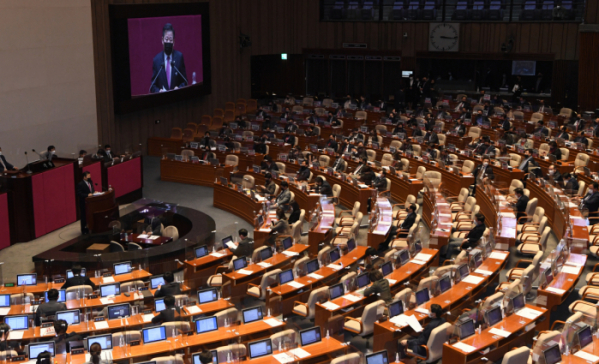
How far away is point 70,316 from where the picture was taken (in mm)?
10734

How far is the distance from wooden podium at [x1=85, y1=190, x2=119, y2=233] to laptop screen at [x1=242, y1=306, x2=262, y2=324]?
7685 millimetres

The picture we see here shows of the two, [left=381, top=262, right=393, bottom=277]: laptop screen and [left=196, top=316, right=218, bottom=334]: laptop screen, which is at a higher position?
[left=381, top=262, right=393, bottom=277]: laptop screen

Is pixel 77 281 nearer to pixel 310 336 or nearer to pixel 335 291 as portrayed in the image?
pixel 335 291

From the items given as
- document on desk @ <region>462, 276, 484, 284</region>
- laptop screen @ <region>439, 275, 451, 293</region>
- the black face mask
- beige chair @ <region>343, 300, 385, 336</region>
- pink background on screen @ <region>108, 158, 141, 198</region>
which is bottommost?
beige chair @ <region>343, 300, 385, 336</region>

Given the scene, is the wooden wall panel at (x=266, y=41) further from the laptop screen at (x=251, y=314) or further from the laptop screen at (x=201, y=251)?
the laptop screen at (x=251, y=314)

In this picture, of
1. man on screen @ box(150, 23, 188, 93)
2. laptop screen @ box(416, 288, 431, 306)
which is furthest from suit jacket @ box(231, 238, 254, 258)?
man on screen @ box(150, 23, 188, 93)

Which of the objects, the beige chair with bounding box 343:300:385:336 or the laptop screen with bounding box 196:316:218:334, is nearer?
the laptop screen with bounding box 196:316:218:334

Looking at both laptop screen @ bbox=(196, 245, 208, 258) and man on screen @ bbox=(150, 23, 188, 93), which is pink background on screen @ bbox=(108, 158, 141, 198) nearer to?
man on screen @ bbox=(150, 23, 188, 93)

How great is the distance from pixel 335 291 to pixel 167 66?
1536cm

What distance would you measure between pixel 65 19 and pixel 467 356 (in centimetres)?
1603

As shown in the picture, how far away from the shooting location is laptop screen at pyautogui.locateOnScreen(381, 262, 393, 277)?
12438 mm

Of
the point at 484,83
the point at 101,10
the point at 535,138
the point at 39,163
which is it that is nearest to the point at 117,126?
the point at 101,10

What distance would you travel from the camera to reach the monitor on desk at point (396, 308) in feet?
34.7

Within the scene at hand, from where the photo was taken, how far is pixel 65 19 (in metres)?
20.7
